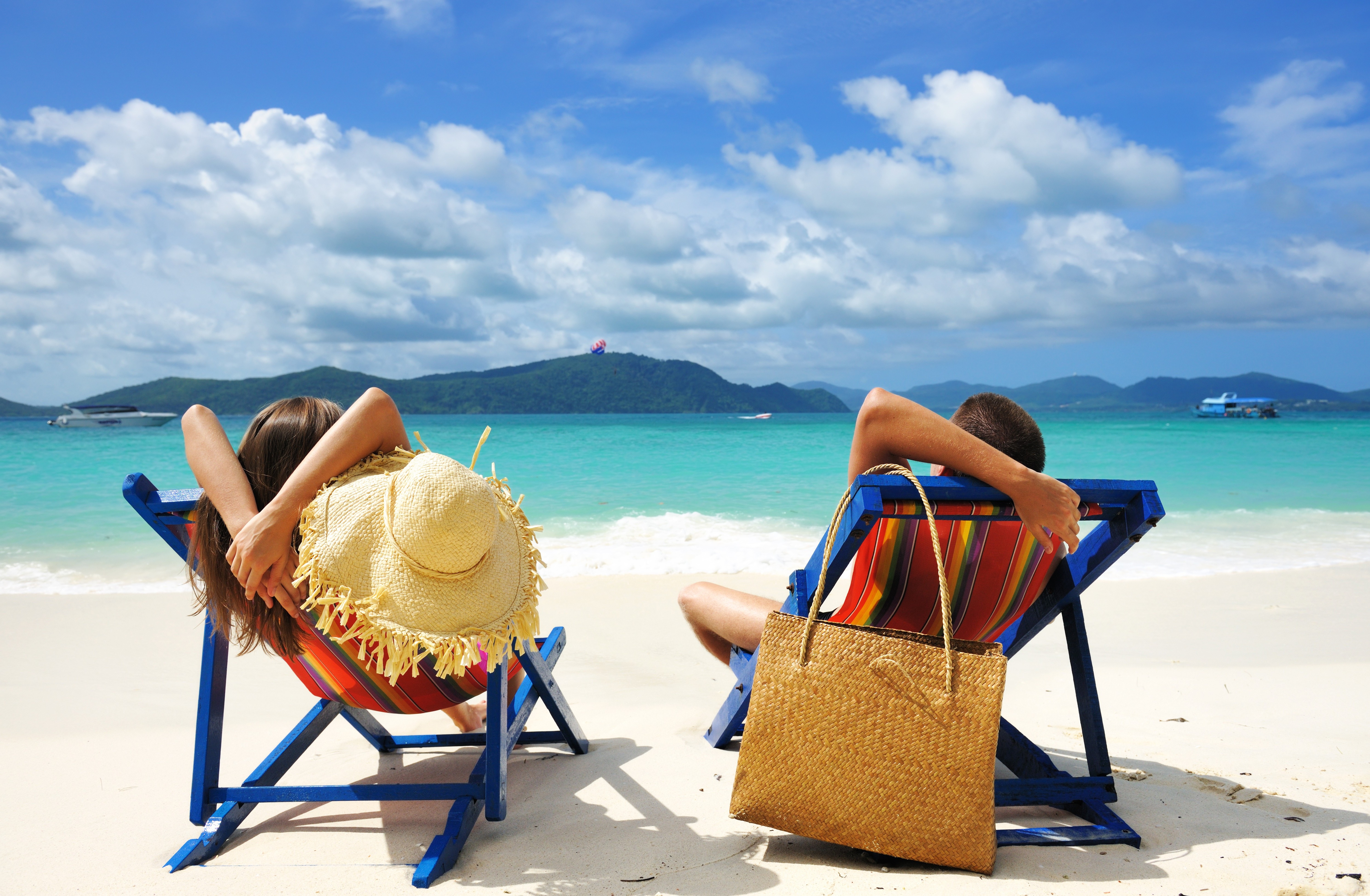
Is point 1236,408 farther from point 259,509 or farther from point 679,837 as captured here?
point 259,509

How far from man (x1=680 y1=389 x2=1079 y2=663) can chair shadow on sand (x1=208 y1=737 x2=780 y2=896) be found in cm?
63

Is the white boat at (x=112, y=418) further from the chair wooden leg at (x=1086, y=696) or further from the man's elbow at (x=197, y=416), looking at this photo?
the chair wooden leg at (x=1086, y=696)

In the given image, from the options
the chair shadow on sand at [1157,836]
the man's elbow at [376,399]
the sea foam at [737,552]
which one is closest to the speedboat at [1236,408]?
Result: the sea foam at [737,552]

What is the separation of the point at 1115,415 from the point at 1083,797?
87.7m

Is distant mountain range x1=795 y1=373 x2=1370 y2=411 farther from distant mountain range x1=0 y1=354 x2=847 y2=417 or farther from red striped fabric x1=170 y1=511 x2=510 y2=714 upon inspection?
red striped fabric x1=170 y1=511 x2=510 y2=714

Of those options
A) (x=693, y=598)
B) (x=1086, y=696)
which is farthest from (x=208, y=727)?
(x=1086, y=696)

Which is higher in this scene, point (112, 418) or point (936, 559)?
point (936, 559)

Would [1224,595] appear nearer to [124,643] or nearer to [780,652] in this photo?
[780,652]

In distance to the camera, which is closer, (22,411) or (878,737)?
(878,737)

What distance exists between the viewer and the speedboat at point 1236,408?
61031 millimetres

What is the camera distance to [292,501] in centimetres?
189

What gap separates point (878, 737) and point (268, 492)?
165 centimetres

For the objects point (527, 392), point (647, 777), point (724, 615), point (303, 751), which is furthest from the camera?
point (527, 392)

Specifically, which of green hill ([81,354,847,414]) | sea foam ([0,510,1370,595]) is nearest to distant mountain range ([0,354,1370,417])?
green hill ([81,354,847,414])
